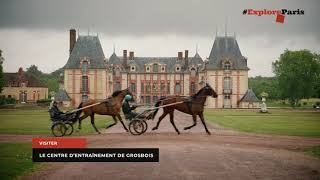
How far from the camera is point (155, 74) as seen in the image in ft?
203

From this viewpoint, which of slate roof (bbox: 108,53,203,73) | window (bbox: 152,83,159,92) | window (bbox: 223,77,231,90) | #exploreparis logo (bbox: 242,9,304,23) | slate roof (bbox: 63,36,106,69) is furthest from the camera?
slate roof (bbox: 108,53,203,73)

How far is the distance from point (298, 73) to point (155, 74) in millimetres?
37648

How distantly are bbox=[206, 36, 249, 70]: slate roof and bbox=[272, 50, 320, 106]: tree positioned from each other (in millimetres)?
19846

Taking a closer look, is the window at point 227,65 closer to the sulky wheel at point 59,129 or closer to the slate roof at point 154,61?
the slate roof at point 154,61

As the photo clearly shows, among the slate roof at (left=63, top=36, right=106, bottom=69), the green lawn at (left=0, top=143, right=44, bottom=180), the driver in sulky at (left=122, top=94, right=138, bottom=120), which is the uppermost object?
the slate roof at (left=63, top=36, right=106, bottom=69)

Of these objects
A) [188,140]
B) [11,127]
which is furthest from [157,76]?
[188,140]

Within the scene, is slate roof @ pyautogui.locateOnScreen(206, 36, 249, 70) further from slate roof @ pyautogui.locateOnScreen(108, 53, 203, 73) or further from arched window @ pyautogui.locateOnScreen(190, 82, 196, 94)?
slate roof @ pyautogui.locateOnScreen(108, 53, 203, 73)

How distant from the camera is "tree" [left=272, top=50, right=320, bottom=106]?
2400cm

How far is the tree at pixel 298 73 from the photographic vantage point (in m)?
24.0

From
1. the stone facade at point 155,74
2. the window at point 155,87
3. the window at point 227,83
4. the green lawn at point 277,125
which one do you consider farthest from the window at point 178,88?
the green lawn at point 277,125

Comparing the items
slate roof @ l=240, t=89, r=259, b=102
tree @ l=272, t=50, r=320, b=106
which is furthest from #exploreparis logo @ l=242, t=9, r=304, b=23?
slate roof @ l=240, t=89, r=259, b=102

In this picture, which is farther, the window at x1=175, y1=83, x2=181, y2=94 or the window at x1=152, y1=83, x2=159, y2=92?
the window at x1=175, y1=83, x2=181, y2=94

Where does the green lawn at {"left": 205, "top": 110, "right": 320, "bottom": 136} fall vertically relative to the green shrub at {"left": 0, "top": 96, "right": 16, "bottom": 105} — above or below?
below

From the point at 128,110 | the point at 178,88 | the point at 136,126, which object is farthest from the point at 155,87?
the point at 136,126
